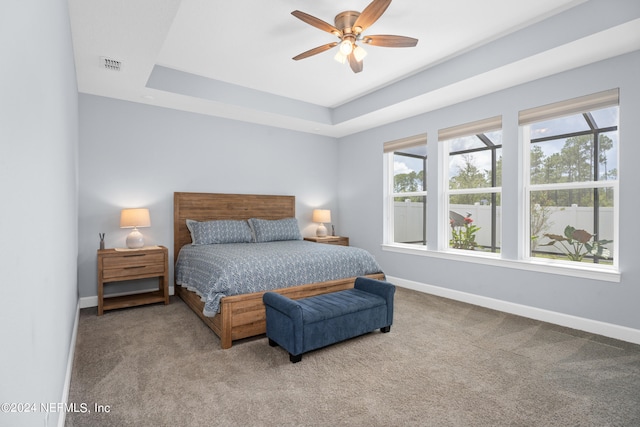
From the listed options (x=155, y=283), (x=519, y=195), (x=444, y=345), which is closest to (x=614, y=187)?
(x=519, y=195)

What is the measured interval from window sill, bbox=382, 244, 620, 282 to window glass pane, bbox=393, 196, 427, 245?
249mm

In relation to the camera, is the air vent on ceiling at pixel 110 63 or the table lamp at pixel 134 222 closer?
the air vent on ceiling at pixel 110 63

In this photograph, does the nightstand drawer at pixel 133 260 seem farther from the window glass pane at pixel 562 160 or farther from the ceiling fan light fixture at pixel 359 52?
the window glass pane at pixel 562 160

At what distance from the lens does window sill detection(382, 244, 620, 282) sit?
3.11 metres

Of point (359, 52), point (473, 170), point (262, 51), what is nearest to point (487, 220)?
point (473, 170)

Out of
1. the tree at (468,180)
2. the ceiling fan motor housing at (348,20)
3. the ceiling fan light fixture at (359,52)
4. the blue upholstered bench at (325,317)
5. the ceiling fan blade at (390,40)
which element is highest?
the ceiling fan motor housing at (348,20)

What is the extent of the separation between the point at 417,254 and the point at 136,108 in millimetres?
4307

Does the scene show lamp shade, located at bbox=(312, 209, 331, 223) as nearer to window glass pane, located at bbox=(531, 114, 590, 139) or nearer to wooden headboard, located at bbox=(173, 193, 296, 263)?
wooden headboard, located at bbox=(173, 193, 296, 263)

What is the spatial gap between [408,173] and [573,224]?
7.43ft

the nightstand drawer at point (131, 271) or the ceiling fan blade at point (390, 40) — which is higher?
the ceiling fan blade at point (390, 40)

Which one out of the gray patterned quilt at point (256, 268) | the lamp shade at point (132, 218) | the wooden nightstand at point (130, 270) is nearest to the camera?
the gray patterned quilt at point (256, 268)

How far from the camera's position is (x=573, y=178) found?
3.44 metres

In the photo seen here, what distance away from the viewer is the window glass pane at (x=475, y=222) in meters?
4.12

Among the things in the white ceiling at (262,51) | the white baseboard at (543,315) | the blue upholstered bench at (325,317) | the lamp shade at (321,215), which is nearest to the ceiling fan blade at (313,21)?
the white ceiling at (262,51)
